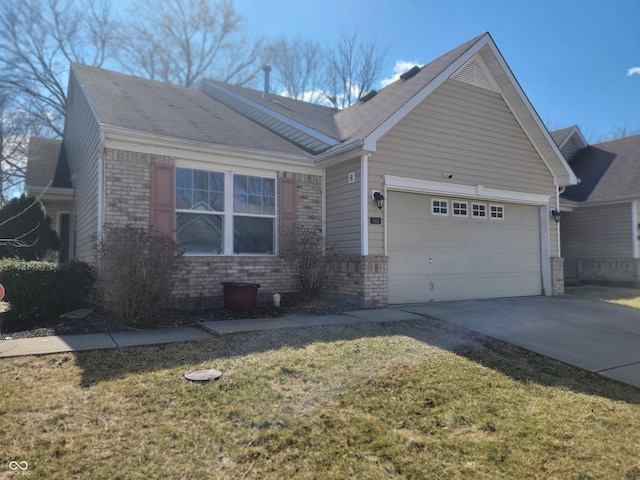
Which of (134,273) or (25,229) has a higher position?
(25,229)

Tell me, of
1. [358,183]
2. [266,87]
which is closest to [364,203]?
[358,183]

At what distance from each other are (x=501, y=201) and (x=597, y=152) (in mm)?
11457

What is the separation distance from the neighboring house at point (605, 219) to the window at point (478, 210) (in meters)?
6.78

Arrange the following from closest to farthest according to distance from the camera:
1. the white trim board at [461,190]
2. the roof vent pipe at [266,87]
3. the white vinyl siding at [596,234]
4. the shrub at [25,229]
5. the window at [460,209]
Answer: the white trim board at [461,190]
the window at [460,209]
the shrub at [25,229]
the roof vent pipe at [266,87]
the white vinyl siding at [596,234]

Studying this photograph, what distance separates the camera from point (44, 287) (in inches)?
284

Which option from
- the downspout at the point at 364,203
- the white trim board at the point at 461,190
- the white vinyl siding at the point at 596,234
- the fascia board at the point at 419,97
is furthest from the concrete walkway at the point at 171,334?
the white vinyl siding at the point at 596,234

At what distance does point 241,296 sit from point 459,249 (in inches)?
217

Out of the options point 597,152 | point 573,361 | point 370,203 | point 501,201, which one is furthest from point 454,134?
point 597,152

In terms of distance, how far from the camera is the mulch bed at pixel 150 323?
248 inches

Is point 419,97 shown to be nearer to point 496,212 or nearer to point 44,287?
point 496,212

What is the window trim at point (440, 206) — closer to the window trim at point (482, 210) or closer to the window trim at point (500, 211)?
the window trim at point (482, 210)

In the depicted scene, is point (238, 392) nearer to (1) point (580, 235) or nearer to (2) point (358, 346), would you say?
(2) point (358, 346)

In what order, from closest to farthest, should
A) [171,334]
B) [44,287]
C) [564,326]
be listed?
[171,334] < [44,287] < [564,326]

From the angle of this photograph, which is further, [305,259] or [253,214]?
[253,214]
